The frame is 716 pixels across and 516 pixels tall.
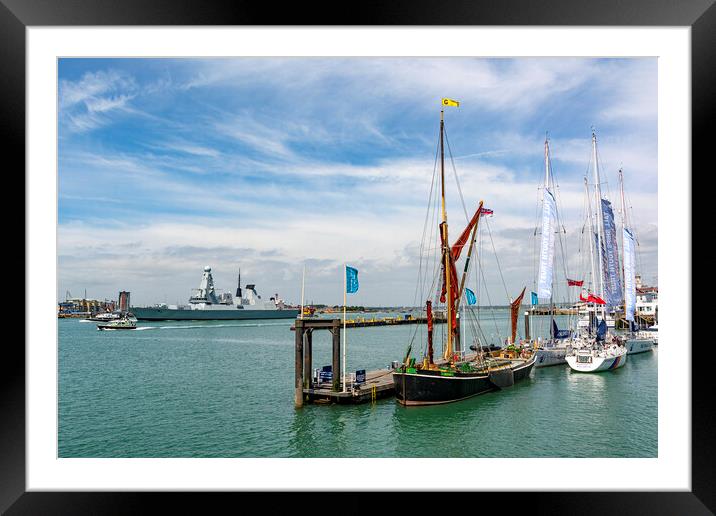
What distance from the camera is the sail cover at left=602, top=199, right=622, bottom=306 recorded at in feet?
70.2

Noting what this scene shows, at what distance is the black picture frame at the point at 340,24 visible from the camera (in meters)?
4.74

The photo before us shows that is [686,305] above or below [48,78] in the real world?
below

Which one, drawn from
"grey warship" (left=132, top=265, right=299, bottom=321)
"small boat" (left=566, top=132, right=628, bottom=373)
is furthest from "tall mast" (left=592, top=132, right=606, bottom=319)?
"grey warship" (left=132, top=265, right=299, bottom=321)

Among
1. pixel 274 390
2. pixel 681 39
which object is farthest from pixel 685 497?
pixel 274 390

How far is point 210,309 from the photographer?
60906mm

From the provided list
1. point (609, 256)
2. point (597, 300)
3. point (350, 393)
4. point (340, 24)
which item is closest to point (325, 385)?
point (350, 393)

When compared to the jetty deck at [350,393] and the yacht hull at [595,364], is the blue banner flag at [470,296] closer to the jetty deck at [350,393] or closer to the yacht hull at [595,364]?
the yacht hull at [595,364]

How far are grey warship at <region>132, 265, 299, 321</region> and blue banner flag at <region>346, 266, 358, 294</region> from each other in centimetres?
5070

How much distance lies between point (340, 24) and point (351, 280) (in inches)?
297

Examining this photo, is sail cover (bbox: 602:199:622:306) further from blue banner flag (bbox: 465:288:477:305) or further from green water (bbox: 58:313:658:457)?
blue banner flag (bbox: 465:288:477:305)

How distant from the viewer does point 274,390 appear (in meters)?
16.2

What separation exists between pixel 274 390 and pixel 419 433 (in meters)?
6.66

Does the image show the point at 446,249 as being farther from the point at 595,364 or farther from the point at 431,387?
the point at 595,364

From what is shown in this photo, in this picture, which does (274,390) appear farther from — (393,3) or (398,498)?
(393,3)
